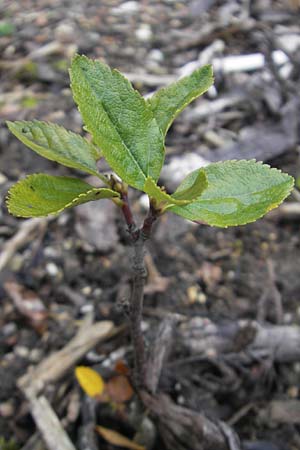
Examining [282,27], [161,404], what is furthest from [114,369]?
[282,27]

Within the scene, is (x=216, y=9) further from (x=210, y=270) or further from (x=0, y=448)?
(x=0, y=448)

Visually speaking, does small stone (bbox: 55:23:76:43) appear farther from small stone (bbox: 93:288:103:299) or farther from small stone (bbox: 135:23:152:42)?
small stone (bbox: 93:288:103:299)

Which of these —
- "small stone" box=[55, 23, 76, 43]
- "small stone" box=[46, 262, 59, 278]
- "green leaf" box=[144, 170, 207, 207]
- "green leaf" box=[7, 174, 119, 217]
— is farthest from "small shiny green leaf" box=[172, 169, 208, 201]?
"small stone" box=[55, 23, 76, 43]

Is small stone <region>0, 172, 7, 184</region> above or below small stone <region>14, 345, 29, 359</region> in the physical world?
above

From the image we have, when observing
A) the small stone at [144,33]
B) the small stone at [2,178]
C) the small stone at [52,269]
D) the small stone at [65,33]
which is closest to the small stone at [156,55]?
the small stone at [144,33]

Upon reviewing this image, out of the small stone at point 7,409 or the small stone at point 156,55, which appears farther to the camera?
the small stone at point 156,55

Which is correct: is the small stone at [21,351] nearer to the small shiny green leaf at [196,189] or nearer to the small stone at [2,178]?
the small stone at [2,178]
